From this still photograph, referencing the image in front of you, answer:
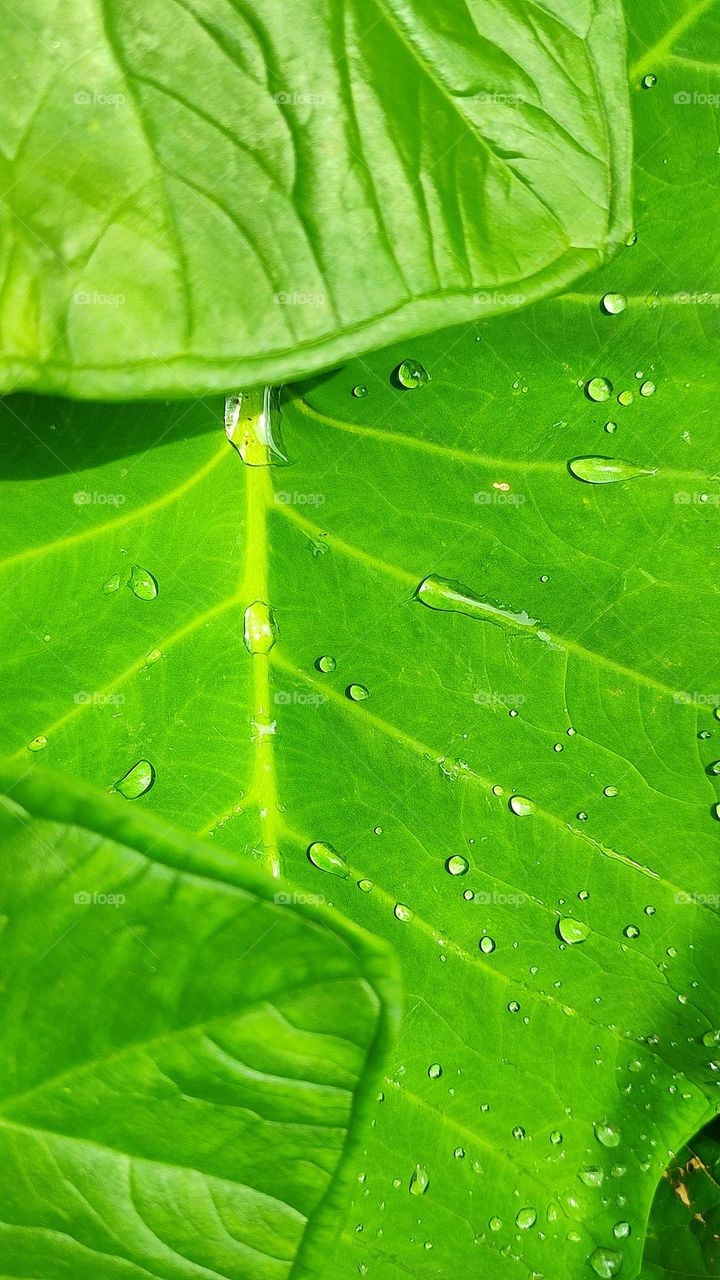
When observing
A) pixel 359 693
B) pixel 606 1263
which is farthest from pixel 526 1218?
pixel 359 693

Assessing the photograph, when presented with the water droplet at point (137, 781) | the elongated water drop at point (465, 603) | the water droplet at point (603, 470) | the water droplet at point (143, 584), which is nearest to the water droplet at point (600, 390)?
the water droplet at point (603, 470)

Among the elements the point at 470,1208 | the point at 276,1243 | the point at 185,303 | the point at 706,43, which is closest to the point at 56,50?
the point at 185,303

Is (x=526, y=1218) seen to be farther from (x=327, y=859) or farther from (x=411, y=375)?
(x=411, y=375)

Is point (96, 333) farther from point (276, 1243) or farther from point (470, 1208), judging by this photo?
point (470, 1208)

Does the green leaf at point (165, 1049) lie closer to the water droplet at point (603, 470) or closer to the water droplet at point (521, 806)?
the water droplet at point (521, 806)

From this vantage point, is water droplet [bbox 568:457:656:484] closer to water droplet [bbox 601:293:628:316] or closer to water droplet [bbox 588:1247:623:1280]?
water droplet [bbox 601:293:628:316]

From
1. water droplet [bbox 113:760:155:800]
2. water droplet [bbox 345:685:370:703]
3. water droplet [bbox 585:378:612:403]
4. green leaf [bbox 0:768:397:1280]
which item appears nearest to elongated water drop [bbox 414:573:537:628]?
water droplet [bbox 345:685:370:703]
